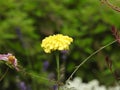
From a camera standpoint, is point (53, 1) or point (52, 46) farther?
point (53, 1)

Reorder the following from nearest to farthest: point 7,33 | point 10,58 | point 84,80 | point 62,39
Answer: point 10,58 < point 62,39 < point 7,33 < point 84,80

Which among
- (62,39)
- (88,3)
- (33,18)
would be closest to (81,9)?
(88,3)

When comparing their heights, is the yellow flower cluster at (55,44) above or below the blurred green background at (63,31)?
above

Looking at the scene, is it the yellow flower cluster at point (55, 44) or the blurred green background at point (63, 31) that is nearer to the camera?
the yellow flower cluster at point (55, 44)

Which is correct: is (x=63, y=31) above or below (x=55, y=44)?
below

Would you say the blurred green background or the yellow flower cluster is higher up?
the yellow flower cluster

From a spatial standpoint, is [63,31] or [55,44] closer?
[55,44]

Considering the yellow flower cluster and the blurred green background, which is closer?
the yellow flower cluster

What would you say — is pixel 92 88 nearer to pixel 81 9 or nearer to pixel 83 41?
pixel 83 41
